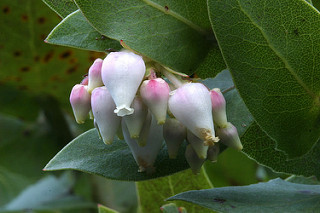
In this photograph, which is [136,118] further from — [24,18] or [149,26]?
[24,18]

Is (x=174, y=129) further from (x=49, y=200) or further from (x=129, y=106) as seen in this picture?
(x=49, y=200)

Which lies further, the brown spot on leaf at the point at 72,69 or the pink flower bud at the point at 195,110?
the brown spot on leaf at the point at 72,69

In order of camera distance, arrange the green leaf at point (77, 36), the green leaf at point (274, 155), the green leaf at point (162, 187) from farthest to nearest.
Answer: the green leaf at point (162, 187) < the green leaf at point (274, 155) < the green leaf at point (77, 36)

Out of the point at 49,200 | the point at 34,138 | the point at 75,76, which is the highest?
the point at 75,76

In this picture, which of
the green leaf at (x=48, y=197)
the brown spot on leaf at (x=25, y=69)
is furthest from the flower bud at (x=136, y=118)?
the brown spot on leaf at (x=25, y=69)

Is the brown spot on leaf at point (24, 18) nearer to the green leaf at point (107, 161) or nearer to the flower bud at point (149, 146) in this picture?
the green leaf at point (107, 161)

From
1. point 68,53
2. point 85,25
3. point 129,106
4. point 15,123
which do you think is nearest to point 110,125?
point 129,106
